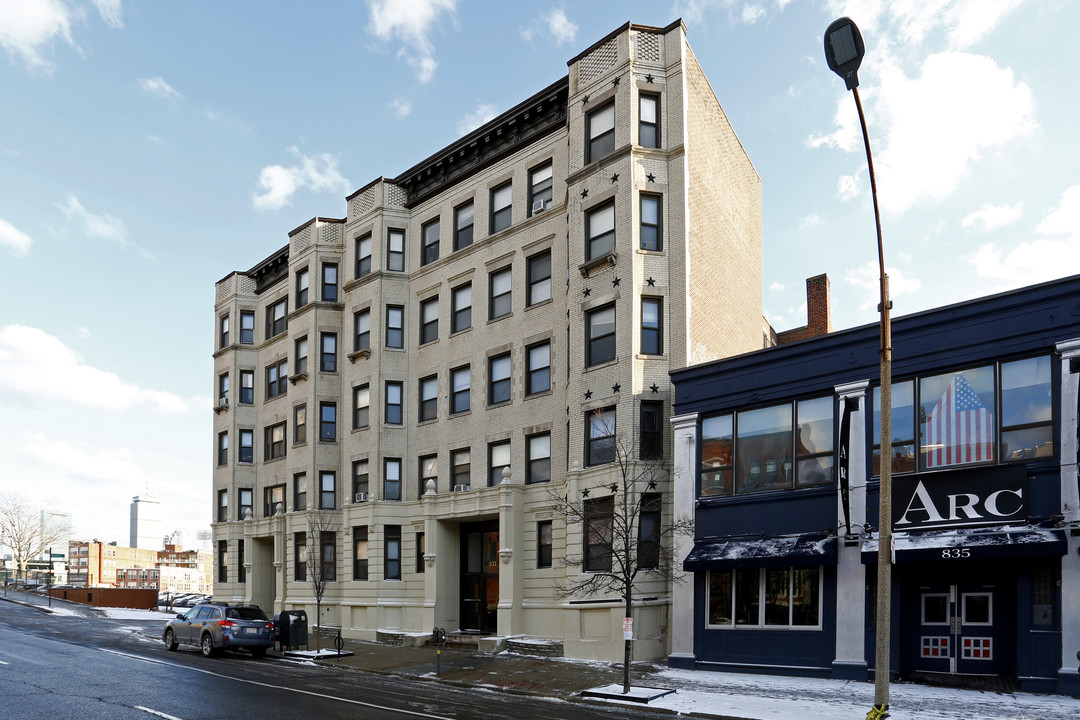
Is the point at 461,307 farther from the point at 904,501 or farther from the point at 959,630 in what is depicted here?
the point at 959,630

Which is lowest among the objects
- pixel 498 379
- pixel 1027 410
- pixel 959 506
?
pixel 959 506

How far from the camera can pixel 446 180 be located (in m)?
35.7

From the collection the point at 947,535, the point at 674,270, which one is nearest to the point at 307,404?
the point at 674,270

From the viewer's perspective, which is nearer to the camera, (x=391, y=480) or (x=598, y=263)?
(x=598, y=263)

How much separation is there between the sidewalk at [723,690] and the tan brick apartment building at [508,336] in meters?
2.13

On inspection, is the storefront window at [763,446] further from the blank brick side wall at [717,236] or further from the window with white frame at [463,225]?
the window with white frame at [463,225]

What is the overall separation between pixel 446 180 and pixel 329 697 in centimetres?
2170

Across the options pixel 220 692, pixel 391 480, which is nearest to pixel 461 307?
pixel 391 480

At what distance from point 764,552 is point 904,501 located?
3.46m

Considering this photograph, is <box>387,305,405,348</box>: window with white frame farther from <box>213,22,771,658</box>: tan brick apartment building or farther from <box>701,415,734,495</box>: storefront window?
<box>701,415,734,495</box>: storefront window

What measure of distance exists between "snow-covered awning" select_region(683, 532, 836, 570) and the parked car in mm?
13558

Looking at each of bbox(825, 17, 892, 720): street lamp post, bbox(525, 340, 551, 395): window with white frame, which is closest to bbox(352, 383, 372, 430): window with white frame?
bbox(525, 340, 551, 395): window with white frame

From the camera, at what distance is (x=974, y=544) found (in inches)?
733

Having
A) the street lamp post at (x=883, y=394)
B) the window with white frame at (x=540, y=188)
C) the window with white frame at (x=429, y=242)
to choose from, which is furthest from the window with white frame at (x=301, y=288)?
the street lamp post at (x=883, y=394)
